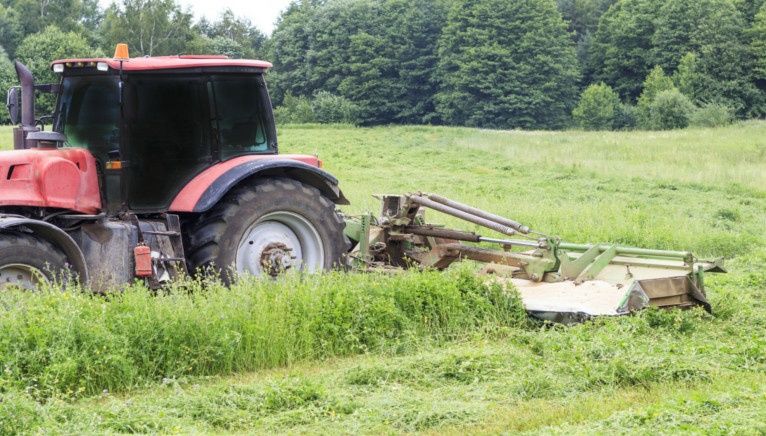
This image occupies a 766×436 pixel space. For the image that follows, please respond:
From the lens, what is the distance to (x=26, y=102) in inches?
364

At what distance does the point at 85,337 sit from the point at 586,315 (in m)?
4.09

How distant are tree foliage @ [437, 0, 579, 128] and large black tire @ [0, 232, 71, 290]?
60.3 metres

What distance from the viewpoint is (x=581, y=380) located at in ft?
24.1

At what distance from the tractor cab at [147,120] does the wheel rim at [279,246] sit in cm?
72

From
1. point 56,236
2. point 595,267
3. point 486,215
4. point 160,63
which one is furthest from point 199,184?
point 595,267

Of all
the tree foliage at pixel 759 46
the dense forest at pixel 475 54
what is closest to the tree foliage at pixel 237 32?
the dense forest at pixel 475 54

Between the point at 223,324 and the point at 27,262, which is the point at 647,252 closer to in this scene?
the point at 223,324

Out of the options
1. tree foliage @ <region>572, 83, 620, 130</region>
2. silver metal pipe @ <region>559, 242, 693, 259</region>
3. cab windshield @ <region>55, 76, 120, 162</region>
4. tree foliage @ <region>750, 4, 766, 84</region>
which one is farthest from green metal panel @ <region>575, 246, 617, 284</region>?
tree foliage @ <region>750, 4, 766, 84</region>

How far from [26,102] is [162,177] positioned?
1.33m

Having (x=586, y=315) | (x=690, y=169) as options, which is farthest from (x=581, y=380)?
(x=690, y=169)

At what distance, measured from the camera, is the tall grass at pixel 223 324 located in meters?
7.09

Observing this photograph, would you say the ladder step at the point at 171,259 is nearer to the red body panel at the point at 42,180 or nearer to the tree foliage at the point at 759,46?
A: the red body panel at the point at 42,180

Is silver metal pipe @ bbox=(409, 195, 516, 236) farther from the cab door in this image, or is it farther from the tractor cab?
the cab door

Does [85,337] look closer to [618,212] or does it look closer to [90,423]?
[90,423]
